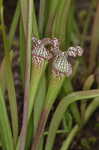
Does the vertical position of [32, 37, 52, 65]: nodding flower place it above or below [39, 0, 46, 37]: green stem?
below

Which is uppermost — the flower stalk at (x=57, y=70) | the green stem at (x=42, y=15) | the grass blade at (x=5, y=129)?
the green stem at (x=42, y=15)

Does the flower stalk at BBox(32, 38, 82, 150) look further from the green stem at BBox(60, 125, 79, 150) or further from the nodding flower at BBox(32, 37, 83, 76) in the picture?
the green stem at BBox(60, 125, 79, 150)

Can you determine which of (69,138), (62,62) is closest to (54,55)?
(62,62)

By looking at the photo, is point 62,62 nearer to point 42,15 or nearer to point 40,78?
point 40,78

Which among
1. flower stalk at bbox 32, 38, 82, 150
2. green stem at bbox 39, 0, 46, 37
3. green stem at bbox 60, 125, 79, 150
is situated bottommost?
green stem at bbox 60, 125, 79, 150

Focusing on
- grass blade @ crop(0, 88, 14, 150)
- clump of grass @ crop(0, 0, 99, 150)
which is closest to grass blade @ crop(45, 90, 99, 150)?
clump of grass @ crop(0, 0, 99, 150)

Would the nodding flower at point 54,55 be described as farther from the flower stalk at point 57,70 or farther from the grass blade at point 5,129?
the grass blade at point 5,129

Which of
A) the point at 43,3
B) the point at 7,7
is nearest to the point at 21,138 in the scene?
the point at 43,3

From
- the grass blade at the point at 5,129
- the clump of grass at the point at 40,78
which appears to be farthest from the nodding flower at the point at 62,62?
the grass blade at the point at 5,129

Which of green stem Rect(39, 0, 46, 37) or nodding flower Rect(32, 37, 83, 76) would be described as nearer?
nodding flower Rect(32, 37, 83, 76)

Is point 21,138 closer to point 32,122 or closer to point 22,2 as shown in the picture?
point 32,122

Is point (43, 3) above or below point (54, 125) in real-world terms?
above
